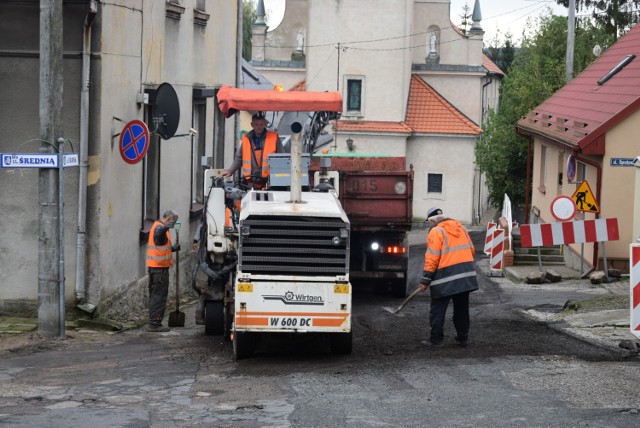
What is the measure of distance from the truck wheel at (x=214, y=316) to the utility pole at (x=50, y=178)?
5.84 feet

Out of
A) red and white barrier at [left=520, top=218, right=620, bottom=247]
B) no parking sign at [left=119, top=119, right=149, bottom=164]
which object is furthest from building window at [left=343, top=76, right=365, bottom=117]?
no parking sign at [left=119, top=119, right=149, bottom=164]

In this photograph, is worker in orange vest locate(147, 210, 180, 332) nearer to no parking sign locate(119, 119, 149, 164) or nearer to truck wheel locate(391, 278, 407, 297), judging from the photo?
no parking sign locate(119, 119, 149, 164)

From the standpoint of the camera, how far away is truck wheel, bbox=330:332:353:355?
12.8 metres

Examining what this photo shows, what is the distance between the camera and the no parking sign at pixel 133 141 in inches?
601

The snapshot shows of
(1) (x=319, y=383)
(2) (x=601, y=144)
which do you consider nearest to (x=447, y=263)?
(1) (x=319, y=383)

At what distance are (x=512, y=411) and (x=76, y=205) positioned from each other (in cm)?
726

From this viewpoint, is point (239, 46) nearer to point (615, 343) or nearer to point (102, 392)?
point (615, 343)

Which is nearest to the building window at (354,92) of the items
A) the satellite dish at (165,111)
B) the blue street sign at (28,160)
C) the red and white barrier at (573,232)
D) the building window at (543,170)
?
the building window at (543,170)

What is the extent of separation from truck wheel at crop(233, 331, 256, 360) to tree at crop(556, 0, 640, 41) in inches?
1709

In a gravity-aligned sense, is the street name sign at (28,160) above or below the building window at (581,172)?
below

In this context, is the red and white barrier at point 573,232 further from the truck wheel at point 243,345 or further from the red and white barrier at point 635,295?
the truck wheel at point 243,345

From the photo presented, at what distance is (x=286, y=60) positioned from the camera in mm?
54188

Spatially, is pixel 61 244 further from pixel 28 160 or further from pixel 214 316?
Answer: pixel 214 316

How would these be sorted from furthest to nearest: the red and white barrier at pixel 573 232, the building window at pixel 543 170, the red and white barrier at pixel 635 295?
the building window at pixel 543 170, the red and white barrier at pixel 573 232, the red and white barrier at pixel 635 295
